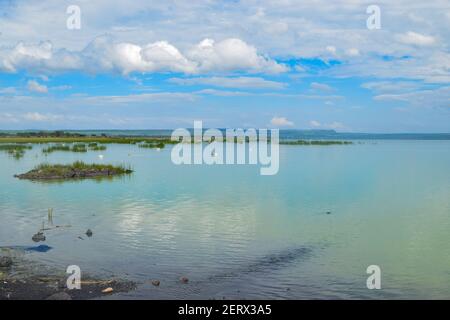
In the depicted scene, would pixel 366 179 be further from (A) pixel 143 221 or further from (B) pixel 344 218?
(A) pixel 143 221

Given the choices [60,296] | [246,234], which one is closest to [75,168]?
[246,234]

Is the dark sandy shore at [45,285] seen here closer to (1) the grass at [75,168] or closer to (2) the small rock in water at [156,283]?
(2) the small rock in water at [156,283]

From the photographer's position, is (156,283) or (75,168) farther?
(75,168)

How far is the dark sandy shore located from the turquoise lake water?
0.55 meters

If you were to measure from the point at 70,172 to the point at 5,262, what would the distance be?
2509 cm

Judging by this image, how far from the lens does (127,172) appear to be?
139 feet

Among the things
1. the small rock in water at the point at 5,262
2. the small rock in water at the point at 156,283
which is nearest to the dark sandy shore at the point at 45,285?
the small rock in water at the point at 5,262

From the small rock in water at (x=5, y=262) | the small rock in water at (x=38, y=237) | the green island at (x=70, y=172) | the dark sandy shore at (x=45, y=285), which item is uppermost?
the green island at (x=70, y=172)

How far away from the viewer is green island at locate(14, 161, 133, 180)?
38.3 m

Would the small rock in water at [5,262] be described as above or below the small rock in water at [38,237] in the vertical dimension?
below

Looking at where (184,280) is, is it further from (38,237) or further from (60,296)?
(38,237)

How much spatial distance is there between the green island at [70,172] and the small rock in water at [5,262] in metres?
24.0

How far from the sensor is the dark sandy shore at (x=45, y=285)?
470 inches

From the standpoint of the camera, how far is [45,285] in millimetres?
12719
